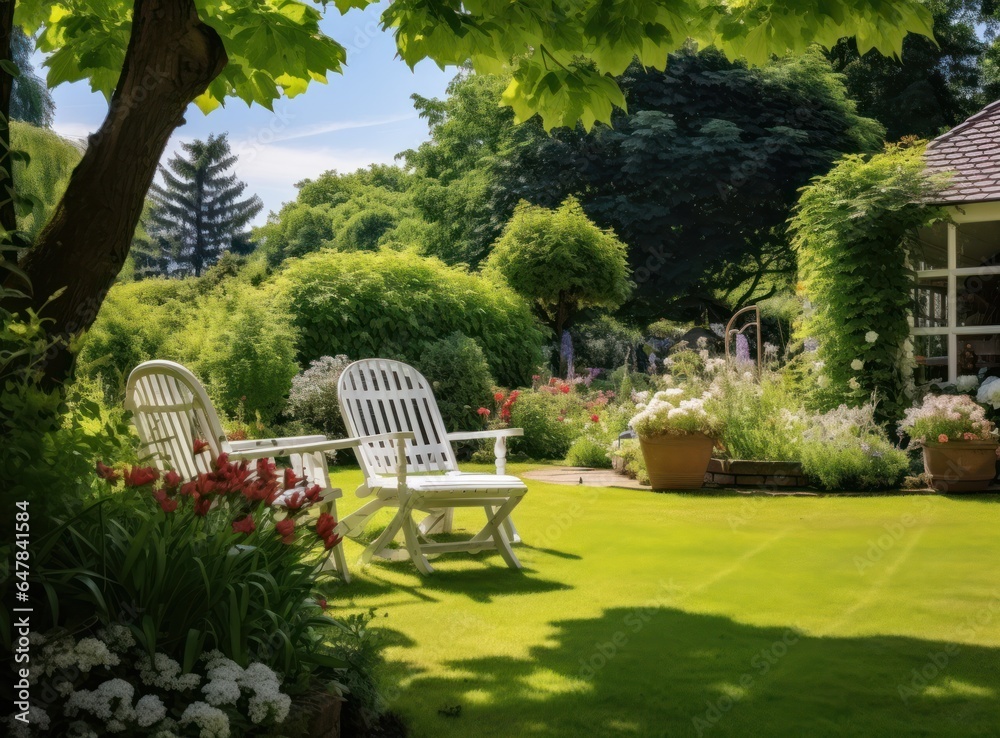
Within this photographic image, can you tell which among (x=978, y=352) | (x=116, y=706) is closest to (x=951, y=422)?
(x=978, y=352)

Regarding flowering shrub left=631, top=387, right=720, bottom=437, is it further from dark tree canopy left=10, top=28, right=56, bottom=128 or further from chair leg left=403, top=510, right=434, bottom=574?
dark tree canopy left=10, top=28, right=56, bottom=128

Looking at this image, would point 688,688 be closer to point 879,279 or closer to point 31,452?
point 31,452

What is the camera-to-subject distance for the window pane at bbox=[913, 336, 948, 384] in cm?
1018

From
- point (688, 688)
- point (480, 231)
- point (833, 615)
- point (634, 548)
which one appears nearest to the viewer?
point (688, 688)

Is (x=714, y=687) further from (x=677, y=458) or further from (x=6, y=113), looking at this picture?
(x=677, y=458)

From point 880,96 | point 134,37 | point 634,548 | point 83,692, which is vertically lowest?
point 634,548

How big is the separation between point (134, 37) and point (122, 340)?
9.67 m

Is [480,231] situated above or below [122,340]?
above

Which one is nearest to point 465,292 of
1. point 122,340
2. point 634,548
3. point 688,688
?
point 122,340

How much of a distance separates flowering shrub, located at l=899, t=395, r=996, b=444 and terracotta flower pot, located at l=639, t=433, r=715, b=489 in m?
1.89

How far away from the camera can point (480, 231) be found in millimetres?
24859

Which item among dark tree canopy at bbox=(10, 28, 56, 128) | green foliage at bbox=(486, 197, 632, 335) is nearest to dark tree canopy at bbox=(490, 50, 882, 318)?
green foliage at bbox=(486, 197, 632, 335)

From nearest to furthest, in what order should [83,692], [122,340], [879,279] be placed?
[83,692] < [879,279] < [122,340]

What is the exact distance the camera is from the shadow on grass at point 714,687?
3113 mm
